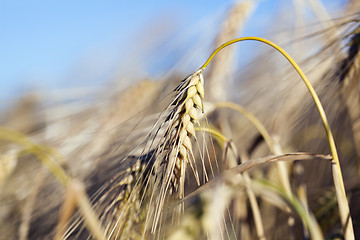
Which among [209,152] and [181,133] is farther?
[209,152]

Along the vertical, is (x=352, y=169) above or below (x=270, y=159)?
below

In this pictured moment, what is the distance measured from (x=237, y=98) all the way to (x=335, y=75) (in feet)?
1.54

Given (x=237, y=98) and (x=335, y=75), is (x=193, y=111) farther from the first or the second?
(x=237, y=98)

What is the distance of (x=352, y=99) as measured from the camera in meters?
0.94

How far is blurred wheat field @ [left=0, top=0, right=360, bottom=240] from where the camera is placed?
59 centimetres

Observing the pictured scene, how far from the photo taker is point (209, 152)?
44.2 inches

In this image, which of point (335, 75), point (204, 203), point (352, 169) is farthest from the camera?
point (352, 169)

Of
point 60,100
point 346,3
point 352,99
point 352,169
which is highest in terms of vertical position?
point 60,100

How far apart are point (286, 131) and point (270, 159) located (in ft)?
1.88

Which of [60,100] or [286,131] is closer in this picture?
[286,131]

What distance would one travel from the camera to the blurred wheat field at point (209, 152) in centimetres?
59

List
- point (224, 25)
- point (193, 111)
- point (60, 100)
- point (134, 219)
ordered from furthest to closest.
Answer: point (60, 100) < point (224, 25) < point (134, 219) < point (193, 111)

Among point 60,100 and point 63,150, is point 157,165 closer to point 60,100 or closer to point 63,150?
point 63,150

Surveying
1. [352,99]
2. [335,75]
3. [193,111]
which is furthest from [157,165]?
[352,99]
